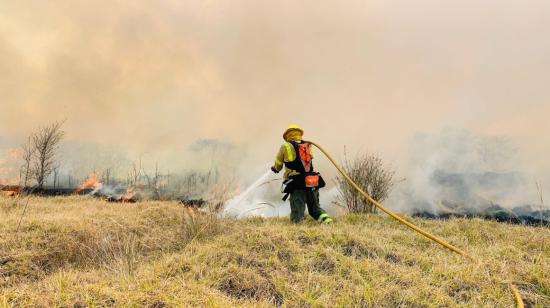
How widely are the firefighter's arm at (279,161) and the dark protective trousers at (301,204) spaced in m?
0.54

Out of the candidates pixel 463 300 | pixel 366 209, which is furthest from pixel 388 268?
pixel 366 209

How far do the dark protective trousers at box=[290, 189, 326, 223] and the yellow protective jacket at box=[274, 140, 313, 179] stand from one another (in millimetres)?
376

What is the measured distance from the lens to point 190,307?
2914mm

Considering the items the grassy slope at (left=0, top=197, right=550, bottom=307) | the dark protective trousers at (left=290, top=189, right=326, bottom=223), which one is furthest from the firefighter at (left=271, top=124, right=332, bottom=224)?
the grassy slope at (left=0, top=197, right=550, bottom=307)

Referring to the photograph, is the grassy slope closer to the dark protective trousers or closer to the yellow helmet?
the dark protective trousers

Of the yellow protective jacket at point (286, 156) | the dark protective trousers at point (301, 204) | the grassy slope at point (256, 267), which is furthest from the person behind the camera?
the dark protective trousers at point (301, 204)

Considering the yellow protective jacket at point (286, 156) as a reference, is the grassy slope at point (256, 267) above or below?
below

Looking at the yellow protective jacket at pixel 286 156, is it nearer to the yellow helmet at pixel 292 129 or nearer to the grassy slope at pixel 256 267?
the yellow helmet at pixel 292 129

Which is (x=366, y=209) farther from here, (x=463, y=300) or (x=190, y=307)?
(x=190, y=307)

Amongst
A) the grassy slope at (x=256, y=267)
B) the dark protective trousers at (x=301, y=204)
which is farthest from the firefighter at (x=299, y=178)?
the grassy slope at (x=256, y=267)

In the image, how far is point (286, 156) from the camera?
698 centimetres

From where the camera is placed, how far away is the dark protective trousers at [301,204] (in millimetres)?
7086

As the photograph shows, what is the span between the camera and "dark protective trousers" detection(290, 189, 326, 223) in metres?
7.09

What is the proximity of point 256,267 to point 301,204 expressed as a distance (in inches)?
122
